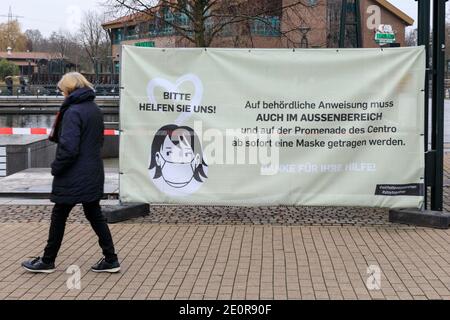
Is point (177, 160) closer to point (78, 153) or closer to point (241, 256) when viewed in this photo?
point (241, 256)

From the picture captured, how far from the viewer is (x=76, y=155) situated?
509 centimetres

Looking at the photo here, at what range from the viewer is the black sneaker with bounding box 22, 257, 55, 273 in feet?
17.7

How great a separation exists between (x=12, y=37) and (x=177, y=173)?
460 ft

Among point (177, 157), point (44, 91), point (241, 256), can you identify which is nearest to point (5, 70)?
point (44, 91)

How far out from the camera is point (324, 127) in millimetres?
7188

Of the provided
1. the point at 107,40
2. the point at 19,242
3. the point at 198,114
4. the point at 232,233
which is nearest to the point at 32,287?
the point at 19,242

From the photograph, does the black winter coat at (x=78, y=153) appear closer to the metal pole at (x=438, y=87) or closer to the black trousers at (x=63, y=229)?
the black trousers at (x=63, y=229)

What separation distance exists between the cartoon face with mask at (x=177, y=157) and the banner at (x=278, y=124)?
0.01 m

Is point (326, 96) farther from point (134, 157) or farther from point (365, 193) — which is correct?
point (134, 157)

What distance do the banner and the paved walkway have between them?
0.47 metres

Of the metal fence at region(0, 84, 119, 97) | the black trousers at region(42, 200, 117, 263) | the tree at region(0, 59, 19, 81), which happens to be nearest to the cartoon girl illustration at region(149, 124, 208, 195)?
the black trousers at region(42, 200, 117, 263)

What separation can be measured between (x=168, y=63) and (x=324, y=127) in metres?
2.01

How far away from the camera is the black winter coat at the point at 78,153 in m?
5.07

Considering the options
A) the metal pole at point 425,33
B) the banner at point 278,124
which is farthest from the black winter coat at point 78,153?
the metal pole at point 425,33
